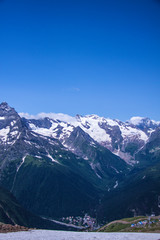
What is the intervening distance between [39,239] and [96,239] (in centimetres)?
1726

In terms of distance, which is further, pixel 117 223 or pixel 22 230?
pixel 117 223

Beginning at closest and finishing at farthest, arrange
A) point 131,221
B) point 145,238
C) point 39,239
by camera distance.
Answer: point 39,239 < point 145,238 < point 131,221

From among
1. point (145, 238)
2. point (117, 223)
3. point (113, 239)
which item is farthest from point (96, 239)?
point (117, 223)

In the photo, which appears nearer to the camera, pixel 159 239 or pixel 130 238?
pixel 159 239

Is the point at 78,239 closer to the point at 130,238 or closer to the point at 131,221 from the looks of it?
the point at 130,238

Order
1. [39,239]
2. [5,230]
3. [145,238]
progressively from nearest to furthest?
1. [39,239]
2. [145,238]
3. [5,230]

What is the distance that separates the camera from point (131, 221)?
19025cm

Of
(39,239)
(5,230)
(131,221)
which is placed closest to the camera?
(39,239)

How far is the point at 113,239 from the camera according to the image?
3243 inches

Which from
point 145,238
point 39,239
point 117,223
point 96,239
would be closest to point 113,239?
point 96,239

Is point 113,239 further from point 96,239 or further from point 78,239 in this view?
point 78,239

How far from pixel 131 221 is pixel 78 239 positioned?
119998mm

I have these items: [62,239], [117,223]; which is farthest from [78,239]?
[117,223]

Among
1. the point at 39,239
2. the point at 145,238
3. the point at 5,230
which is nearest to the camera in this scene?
the point at 39,239
